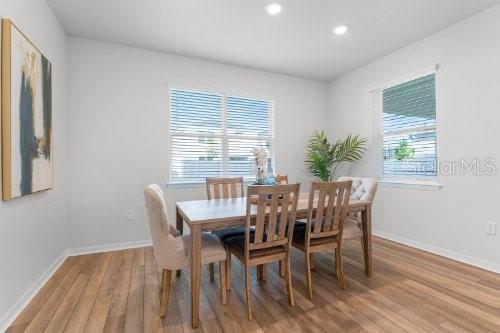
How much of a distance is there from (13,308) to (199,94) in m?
3.08

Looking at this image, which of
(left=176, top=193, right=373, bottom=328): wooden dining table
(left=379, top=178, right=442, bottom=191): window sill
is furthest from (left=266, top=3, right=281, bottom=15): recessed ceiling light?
(left=379, top=178, right=442, bottom=191): window sill

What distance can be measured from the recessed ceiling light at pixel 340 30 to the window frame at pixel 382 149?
1.16m

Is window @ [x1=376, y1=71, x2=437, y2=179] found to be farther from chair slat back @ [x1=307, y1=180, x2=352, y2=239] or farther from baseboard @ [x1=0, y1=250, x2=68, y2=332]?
baseboard @ [x1=0, y1=250, x2=68, y2=332]

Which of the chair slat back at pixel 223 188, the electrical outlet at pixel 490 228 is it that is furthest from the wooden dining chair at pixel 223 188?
the electrical outlet at pixel 490 228

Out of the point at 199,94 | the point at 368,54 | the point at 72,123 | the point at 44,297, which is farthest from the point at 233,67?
the point at 44,297

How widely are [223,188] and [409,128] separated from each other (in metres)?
2.68

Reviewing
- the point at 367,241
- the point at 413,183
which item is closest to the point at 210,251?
the point at 367,241

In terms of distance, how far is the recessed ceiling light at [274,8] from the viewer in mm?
2560

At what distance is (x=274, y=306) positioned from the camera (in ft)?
6.57

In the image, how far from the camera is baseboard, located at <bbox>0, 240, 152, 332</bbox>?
5.90 feet

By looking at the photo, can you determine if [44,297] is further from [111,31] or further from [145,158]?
[111,31]

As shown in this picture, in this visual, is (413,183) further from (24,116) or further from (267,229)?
(24,116)

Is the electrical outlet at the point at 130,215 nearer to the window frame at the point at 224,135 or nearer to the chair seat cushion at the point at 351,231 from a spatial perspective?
the window frame at the point at 224,135

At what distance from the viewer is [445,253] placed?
3.08m
